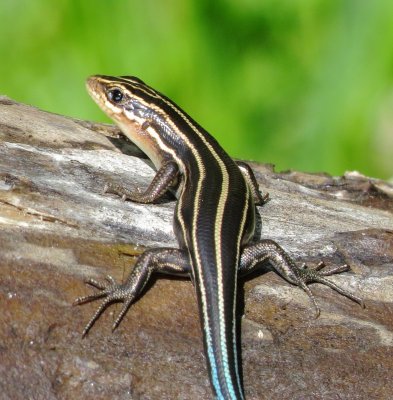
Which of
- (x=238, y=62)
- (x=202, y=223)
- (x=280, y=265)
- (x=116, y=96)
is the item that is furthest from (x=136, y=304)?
(x=238, y=62)

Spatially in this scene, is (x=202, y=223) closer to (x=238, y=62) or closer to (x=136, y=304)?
(x=136, y=304)

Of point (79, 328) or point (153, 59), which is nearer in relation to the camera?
point (79, 328)

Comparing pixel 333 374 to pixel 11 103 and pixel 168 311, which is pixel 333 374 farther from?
pixel 11 103

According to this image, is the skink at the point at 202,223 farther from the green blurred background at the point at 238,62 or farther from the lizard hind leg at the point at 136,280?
the green blurred background at the point at 238,62

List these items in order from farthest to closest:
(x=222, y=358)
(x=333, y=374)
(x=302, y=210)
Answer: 1. (x=302, y=210)
2. (x=333, y=374)
3. (x=222, y=358)

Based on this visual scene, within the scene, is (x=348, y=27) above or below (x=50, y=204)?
above

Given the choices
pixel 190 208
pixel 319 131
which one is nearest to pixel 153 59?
pixel 319 131

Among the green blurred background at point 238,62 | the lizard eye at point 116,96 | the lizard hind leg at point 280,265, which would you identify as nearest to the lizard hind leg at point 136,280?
the lizard hind leg at point 280,265
